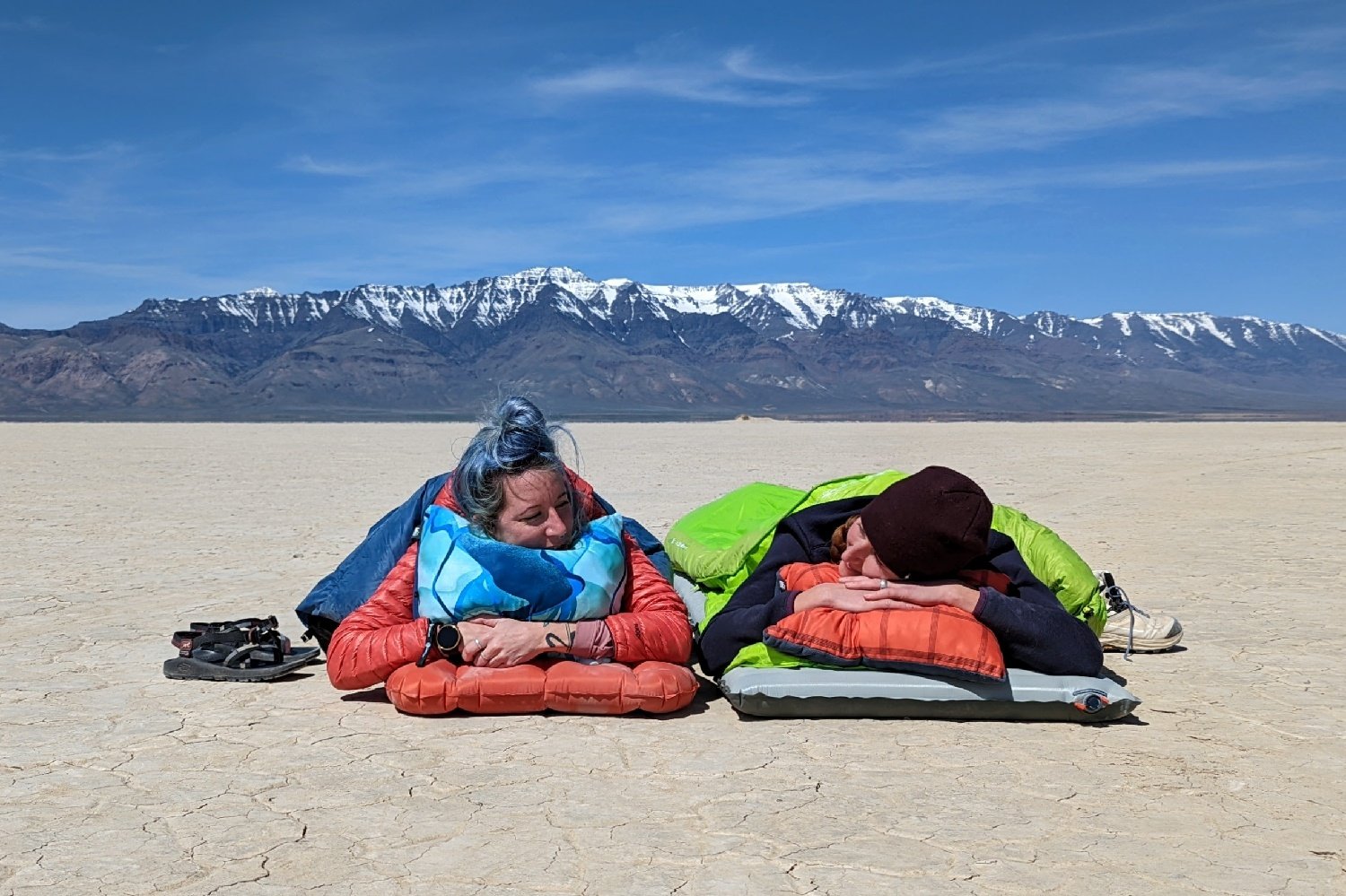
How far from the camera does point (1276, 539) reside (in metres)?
11.0

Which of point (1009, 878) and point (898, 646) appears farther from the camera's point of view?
point (898, 646)

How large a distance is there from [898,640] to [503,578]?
1495 mm

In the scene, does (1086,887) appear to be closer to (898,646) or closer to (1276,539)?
(898,646)

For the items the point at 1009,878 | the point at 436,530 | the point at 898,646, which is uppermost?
the point at 436,530

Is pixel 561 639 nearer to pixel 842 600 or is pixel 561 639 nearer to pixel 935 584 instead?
pixel 842 600

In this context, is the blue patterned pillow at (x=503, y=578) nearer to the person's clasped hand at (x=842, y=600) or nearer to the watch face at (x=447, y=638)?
the watch face at (x=447, y=638)

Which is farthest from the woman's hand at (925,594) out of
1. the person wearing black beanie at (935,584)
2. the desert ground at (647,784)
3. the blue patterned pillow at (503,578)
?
the blue patterned pillow at (503,578)

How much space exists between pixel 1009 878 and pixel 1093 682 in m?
1.62

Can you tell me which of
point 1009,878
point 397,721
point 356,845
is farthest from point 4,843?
point 1009,878

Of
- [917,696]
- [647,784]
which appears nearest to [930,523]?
[917,696]

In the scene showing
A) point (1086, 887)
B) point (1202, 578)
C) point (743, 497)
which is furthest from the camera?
point (1202, 578)

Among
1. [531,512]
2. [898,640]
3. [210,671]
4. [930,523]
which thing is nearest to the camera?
[930,523]

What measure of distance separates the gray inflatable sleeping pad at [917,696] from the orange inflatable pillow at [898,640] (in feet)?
0.20

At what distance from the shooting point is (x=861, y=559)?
4809 mm
